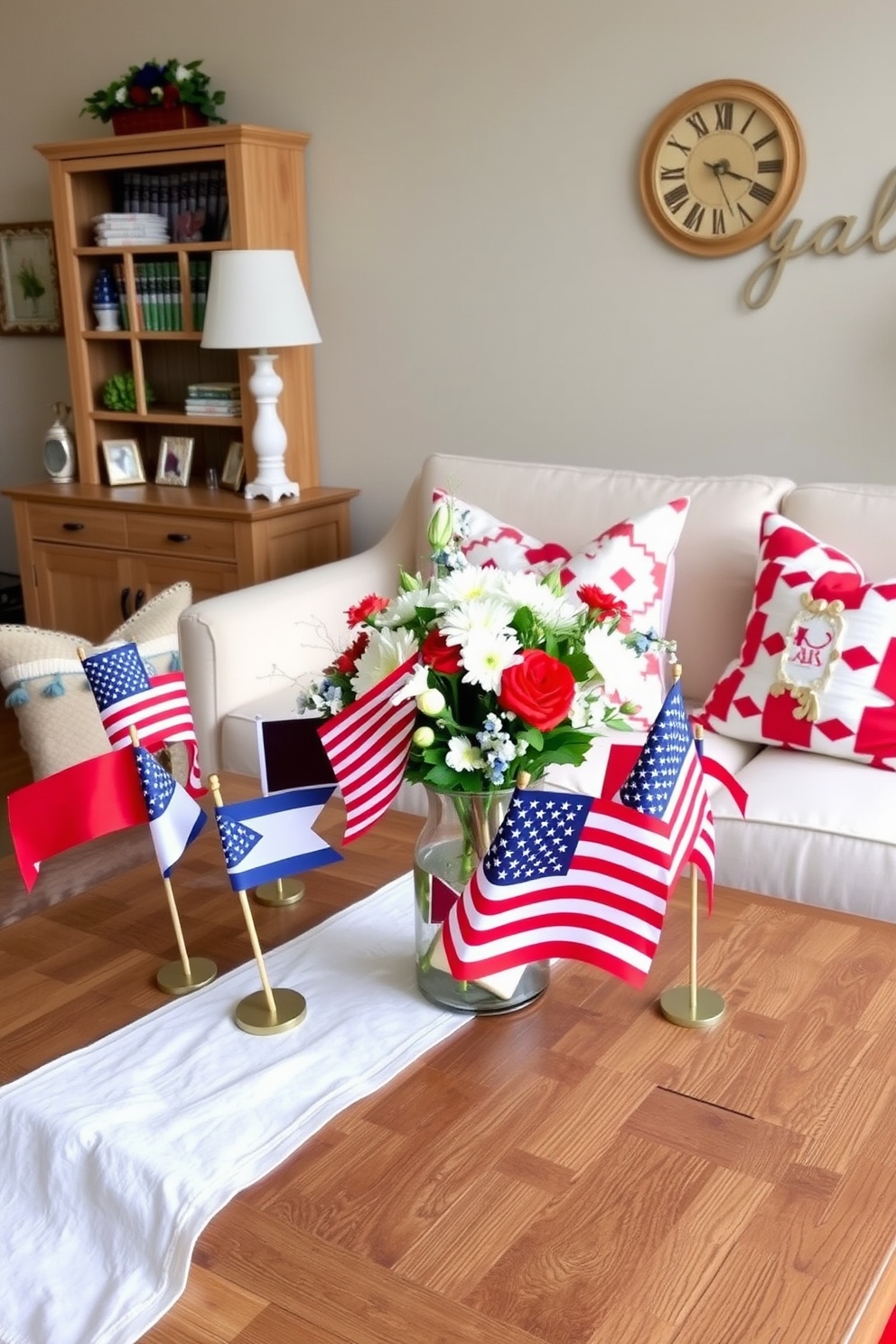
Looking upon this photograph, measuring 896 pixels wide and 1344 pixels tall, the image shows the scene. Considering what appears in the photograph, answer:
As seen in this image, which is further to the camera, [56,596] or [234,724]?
[56,596]

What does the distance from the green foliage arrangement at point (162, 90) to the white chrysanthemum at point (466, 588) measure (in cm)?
288

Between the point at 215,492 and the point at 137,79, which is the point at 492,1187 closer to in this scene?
the point at 215,492

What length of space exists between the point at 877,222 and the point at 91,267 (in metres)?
2.41

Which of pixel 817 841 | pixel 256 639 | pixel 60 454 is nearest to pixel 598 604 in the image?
pixel 817 841

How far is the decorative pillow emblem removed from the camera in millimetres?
2264

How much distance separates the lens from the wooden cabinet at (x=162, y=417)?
139 inches

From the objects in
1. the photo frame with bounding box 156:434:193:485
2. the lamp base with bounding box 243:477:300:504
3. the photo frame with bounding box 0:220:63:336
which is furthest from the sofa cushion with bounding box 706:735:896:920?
the photo frame with bounding box 0:220:63:336

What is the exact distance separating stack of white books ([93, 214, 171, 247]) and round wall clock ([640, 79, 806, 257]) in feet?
5.05

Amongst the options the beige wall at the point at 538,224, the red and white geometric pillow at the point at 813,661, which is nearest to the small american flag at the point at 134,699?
the red and white geometric pillow at the point at 813,661

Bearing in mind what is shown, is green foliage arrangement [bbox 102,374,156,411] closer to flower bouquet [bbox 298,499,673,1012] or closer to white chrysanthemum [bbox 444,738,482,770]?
flower bouquet [bbox 298,499,673,1012]

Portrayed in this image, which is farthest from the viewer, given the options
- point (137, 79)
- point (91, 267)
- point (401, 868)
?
point (91, 267)

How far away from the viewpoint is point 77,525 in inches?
151

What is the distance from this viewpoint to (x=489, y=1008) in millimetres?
1359

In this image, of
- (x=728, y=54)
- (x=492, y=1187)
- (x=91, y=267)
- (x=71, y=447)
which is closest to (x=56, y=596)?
(x=71, y=447)
